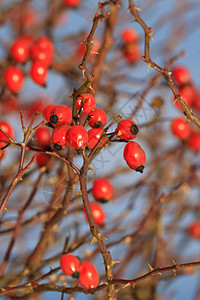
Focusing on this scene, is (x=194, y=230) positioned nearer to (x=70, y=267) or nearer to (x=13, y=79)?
(x=13, y=79)

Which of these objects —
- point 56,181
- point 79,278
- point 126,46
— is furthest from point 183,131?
point 79,278

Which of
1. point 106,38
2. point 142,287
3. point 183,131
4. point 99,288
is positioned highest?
point 106,38

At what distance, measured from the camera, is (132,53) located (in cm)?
467

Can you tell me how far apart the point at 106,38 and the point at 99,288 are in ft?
7.70

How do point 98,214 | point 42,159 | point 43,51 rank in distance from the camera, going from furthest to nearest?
point 43,51 < point 98,214 < point 42,159

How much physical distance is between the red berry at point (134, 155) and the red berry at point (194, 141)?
9.03ft

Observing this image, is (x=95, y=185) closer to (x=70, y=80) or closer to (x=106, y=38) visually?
(x=106, y=38)

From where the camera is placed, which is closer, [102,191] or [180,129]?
[102,191]

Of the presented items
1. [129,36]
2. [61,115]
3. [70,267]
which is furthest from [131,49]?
[70,267]

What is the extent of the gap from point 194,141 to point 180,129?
420 mm

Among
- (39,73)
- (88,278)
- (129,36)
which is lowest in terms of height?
(88,278)

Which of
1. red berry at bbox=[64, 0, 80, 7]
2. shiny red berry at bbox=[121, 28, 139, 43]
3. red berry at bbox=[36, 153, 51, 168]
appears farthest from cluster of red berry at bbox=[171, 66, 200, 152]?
red berry at bbox=[36, 153, 51, 168]

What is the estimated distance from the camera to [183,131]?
4164 mm

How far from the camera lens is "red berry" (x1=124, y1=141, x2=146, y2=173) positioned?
1781 mm
